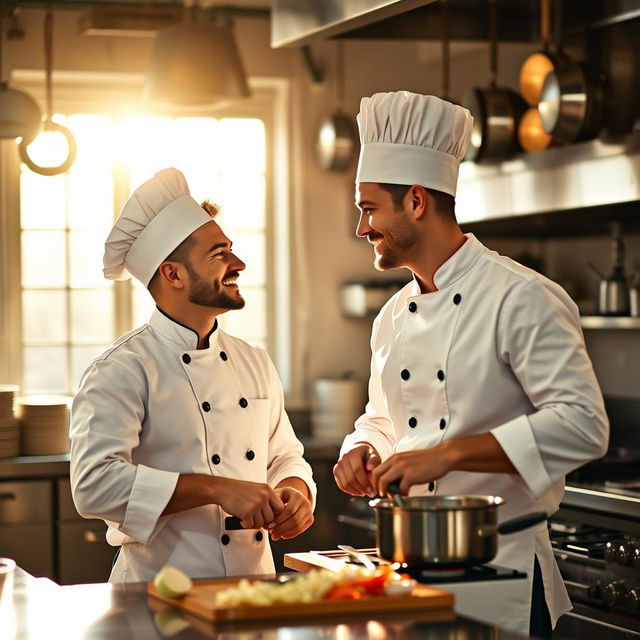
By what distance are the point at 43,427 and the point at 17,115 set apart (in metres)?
1.22

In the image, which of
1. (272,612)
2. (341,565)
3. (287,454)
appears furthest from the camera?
(287,454)

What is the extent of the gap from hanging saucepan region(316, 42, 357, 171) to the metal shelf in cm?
146

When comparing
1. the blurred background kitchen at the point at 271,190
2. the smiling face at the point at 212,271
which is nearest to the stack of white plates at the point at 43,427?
the blurred background kitchen at the point at 271,190

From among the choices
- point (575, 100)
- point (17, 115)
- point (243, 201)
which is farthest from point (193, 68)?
point (243, 201)

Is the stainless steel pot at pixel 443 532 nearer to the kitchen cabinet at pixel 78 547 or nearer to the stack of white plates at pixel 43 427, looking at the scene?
the kitchen cabinet at pixel 78 547

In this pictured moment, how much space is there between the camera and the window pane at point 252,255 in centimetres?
530

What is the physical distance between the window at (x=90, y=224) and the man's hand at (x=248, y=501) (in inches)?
113

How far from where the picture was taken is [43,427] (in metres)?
4.48

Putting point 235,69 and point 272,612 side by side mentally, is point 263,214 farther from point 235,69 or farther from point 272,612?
point 272,612

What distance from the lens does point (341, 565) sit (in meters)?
2.10

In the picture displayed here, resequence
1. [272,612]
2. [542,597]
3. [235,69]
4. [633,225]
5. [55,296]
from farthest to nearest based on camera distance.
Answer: [55,296] < [633,225] < [235,69] < [542,597] < [272,612]

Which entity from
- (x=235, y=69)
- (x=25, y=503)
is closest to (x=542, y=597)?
(x=235, y=69)

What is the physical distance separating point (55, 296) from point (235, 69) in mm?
1691

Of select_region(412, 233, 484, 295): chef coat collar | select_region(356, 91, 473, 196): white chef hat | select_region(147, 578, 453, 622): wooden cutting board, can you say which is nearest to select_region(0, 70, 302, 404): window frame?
select_region(356, 91, 473, 196): white chef hat
